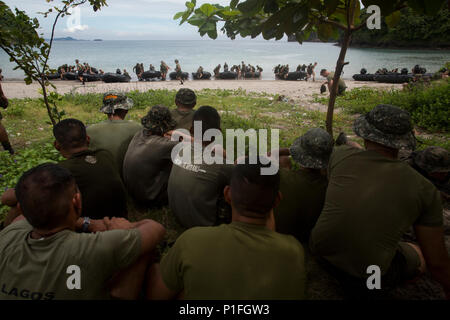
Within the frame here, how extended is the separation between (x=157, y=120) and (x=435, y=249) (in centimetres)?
275

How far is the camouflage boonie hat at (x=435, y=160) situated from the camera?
2.34m

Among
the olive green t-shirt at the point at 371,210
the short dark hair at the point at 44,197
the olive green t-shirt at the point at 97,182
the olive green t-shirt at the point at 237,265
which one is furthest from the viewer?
the olive green t-shirt at the point at 97,182

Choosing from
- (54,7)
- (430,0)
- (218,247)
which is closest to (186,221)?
(218,247)

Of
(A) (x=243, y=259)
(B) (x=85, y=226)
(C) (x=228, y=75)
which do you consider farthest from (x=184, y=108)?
(C) (x=228, y=75)

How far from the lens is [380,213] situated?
1704 millimetres

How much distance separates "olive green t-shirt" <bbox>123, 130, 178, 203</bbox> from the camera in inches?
114

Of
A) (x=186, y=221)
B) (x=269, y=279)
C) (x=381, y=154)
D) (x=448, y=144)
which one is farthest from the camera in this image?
(x=448, y=144)

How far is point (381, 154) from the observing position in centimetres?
190

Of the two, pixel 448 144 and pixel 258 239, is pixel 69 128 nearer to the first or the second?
pixel 258 239

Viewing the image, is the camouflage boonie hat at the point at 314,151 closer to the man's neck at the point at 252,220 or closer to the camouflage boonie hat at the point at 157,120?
the man's neck at the point at 252,220

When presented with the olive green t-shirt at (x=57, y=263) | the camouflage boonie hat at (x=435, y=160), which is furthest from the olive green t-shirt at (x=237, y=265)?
the camouflage boonie hat at (x=435, y=160)

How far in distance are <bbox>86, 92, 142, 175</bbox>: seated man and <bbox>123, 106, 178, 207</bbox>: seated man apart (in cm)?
40

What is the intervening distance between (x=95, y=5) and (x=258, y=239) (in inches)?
159

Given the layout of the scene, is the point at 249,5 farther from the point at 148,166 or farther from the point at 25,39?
the point at 25,39
